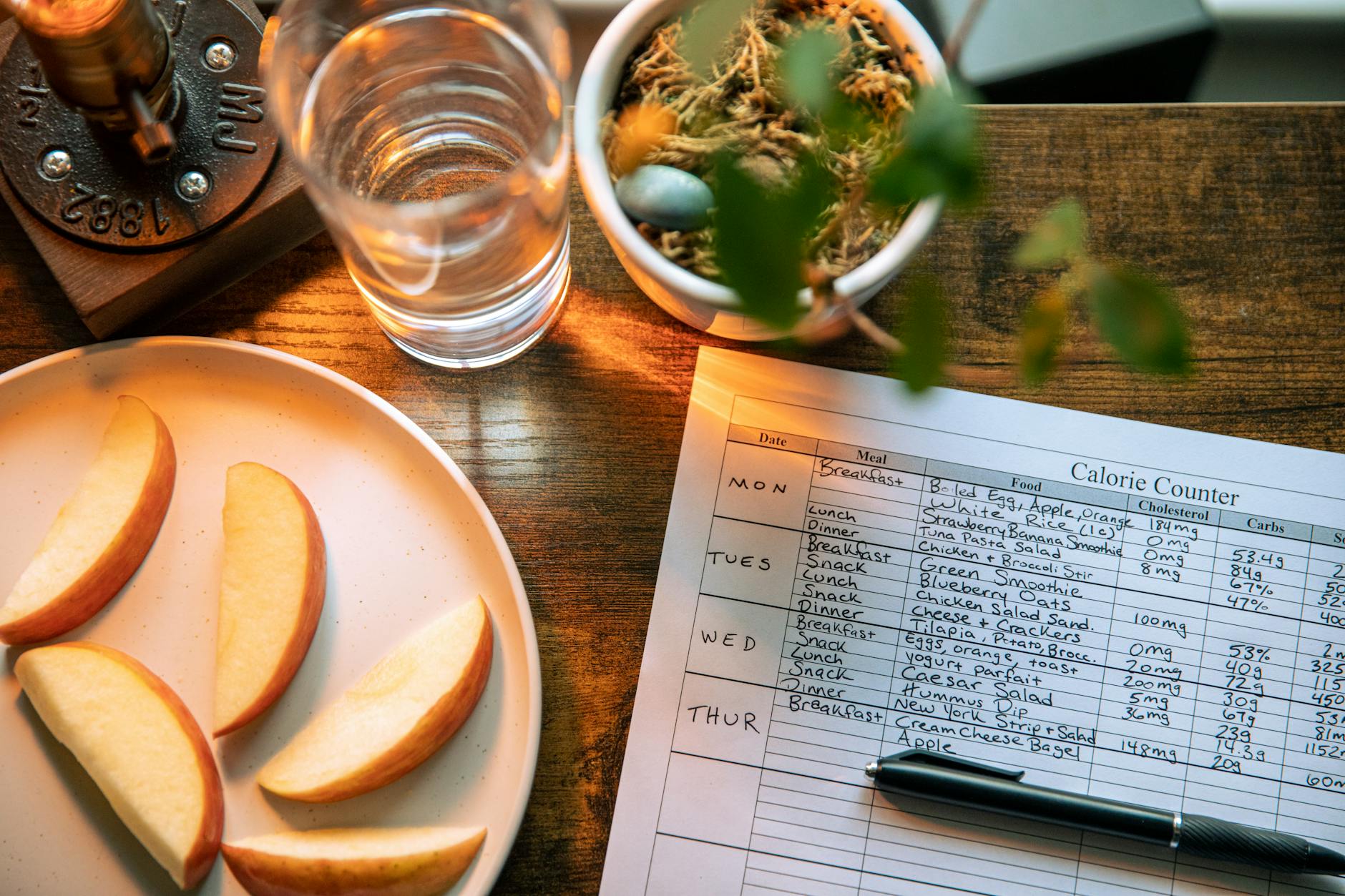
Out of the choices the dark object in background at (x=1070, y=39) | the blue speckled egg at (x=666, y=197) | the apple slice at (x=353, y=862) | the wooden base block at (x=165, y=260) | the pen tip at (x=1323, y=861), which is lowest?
the apple slice at (x=353, y=862)

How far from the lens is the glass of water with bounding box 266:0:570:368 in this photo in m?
0.49

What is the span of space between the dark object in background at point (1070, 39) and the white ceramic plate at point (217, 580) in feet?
1.73

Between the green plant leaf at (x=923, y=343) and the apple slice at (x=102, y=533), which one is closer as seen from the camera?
the green plant leaf at (x=923, y=343)

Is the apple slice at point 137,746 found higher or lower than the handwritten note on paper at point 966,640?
lower

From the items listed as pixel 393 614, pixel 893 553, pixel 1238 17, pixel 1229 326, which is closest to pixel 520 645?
pixel 393 614

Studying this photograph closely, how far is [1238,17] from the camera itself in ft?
2.85

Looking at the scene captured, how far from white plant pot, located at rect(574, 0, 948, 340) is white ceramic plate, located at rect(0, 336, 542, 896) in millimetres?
164

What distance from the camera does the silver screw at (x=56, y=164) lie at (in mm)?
561

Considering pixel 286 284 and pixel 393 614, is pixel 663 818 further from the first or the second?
pixel 286 284

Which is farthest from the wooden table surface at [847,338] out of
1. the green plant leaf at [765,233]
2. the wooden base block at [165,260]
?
the green plant leaf at [765,233]

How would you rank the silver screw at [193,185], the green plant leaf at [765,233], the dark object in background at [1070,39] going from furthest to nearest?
1. the dark object in background at [1070,39]
2. the silver screw at [193,185]
3. the green plant leaf at [765,233]

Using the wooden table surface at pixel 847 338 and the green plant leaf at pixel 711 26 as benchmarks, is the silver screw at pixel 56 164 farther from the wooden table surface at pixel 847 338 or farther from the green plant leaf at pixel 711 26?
the green plant leaf at pixel 711 26

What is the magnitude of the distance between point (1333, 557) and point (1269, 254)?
185mm

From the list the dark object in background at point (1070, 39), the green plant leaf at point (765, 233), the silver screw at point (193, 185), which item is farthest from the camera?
the dark object in background at point (1070, 39)
